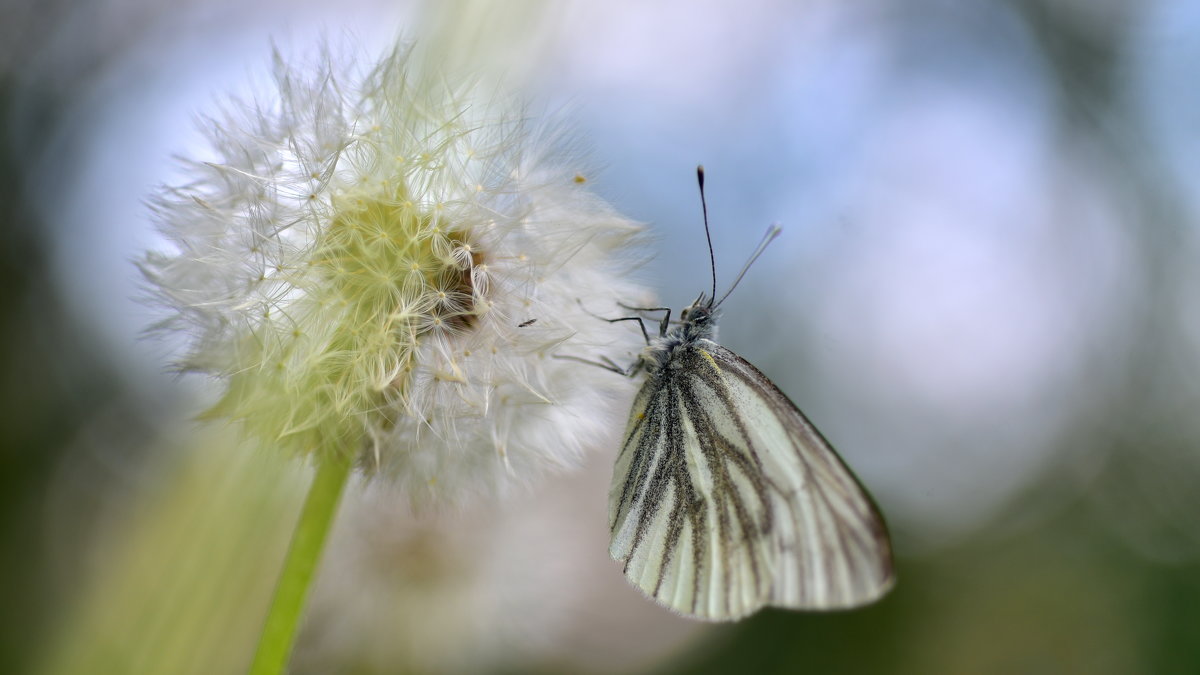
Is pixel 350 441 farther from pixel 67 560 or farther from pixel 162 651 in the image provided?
pixel 67 560

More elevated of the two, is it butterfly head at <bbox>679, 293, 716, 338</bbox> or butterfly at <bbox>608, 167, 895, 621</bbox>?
butterfly head at <bbox>679, 293, 716, 338</bbox>

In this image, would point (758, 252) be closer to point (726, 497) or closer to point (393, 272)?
point (726, 497)

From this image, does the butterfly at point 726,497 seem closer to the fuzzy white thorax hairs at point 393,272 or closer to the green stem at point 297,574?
the fuzzy white thorax hairs at point 393,272

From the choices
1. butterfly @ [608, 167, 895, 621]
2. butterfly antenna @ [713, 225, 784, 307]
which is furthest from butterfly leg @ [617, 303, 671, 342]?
butterfly antenna @ [713, 225, 784, 307]

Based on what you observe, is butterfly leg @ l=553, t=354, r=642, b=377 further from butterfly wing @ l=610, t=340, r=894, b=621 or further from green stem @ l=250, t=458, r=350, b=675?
green stem @ l=250, t=458, r=350, b=675

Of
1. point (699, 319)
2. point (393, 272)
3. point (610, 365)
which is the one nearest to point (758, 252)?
point (699, 319)

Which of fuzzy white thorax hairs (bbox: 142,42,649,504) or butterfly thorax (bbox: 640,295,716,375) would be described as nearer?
fuzzy white thorax hairs (bbox: 142,42,649,504)

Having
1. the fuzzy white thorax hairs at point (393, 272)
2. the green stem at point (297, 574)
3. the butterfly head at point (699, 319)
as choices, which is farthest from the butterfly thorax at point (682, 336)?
the green stem at point (297, 574)
